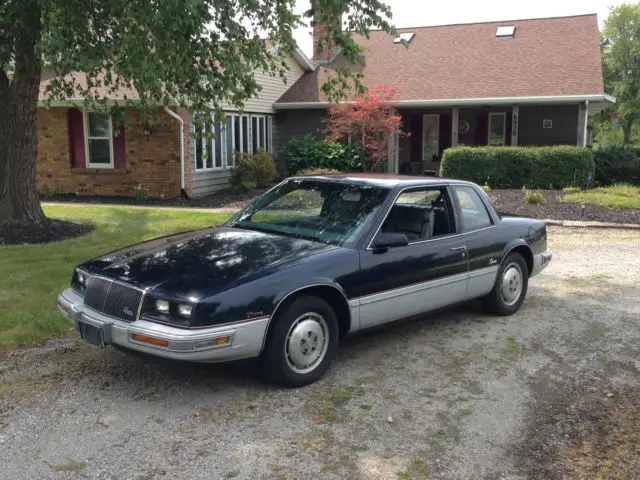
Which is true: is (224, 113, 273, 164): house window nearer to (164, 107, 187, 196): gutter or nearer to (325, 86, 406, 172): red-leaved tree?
(164, 107, 187, 196): gutter

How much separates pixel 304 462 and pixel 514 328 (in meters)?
3.34

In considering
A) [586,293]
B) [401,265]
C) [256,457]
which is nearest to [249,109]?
[586,293]

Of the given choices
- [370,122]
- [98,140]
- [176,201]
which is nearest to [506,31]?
[370,122]

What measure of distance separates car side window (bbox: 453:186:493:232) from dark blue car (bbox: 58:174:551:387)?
15mm

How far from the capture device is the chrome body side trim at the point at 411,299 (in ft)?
16.5

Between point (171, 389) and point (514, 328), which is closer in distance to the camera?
point (171, 389)

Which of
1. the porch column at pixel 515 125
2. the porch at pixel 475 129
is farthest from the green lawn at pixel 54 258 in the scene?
the porch column at pixel 515 125

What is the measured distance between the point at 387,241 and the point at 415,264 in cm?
44

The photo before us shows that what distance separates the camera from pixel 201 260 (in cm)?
472

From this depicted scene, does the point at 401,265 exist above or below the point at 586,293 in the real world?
above

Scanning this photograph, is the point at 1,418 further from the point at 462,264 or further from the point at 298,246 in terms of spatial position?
the point at 462,264

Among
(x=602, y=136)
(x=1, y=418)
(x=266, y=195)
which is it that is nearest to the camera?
(x=1, y=418)

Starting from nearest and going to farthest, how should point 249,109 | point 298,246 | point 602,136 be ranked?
point 298,246 < point 249,109 < point 602,136

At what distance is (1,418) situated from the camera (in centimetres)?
409
